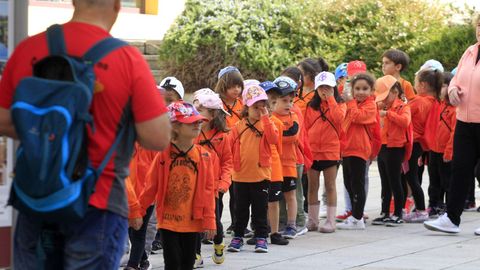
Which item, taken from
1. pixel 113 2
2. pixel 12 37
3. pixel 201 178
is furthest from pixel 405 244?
pixel 113 2

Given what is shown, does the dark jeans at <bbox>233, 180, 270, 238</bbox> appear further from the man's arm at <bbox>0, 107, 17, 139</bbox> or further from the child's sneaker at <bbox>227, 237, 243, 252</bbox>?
the man's arm at <bbox>0, 107, 17, 139</bbox>

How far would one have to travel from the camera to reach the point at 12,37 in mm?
5941

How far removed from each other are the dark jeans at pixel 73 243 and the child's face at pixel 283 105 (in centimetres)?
589

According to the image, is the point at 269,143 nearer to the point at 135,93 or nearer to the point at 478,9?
the point at 135,93

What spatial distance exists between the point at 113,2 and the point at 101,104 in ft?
1.55

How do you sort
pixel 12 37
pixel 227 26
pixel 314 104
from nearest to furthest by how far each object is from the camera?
pixel 12 37 < pixel 314 104 < pixel 227 26

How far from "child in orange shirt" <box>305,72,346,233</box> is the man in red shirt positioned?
635 centimetres

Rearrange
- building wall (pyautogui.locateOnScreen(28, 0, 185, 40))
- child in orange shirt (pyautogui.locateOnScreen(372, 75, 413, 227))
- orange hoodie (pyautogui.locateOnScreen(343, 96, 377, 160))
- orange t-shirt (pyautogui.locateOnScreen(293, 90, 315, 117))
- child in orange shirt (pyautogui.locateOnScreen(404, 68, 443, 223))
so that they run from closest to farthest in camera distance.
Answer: orange hoodie (pyautogui.locateOnScreen(343, 96, 377, 160)), orange t-shirt (pyautogui.locateOnScreen(293, 90, 315, 117)), child in orange shirt (pyautogui.locateOnScreen(372, 75, 413, 227)), child in orange shirt (pyautogui.locateOnScreen(404, 68, 443, 223)), building wall (pyautogui.locateOnScreen(28, 0, 185, 40))

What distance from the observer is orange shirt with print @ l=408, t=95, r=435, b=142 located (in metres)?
12.3

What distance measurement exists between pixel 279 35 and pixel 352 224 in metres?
8.25

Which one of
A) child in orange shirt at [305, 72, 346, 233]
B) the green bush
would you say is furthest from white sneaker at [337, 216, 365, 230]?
the green bush

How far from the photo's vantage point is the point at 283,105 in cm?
1038

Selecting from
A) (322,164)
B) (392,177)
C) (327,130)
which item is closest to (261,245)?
(322,164)

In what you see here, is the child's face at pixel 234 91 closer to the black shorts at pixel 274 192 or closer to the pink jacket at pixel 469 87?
the black shorts at pixel 274 192
